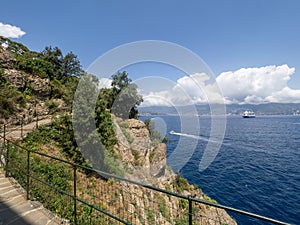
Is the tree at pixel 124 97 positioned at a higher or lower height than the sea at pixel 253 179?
higher

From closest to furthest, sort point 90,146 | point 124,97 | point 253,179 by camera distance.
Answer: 1. point 90,146
2. point 253,179
3. point 124,97

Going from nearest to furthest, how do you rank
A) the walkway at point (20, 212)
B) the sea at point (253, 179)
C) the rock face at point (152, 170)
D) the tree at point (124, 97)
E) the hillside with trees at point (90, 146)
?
the walkway at point (20, 212)
the hillside with trees at point (90, 146)
the rock face at point (152, 170)
the sea at point (253, 179)
the tree at point (124, 97)

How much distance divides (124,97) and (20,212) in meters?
16.4

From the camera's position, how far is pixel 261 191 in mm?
15461

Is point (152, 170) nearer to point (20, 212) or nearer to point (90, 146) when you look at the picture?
point (90, 146)

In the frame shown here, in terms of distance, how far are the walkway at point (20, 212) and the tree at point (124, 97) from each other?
1461 cm

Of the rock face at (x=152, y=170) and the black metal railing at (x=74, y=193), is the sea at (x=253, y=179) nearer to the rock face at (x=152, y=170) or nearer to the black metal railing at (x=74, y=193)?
the rock face at (x=152, y=170)

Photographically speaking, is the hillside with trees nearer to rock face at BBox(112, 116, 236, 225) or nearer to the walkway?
rock face at BBox(112, 116, 236, 225)

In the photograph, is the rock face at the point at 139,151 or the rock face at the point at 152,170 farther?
the rock face at the point at 139,151

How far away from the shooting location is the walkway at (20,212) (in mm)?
2699

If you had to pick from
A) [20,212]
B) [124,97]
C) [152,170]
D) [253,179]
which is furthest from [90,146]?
[253,179]

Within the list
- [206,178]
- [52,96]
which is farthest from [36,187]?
[206,178]

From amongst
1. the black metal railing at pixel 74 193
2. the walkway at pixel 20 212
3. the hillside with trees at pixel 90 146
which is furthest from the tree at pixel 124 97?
the walkway at pixel 20 212

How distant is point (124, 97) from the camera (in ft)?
62.2
